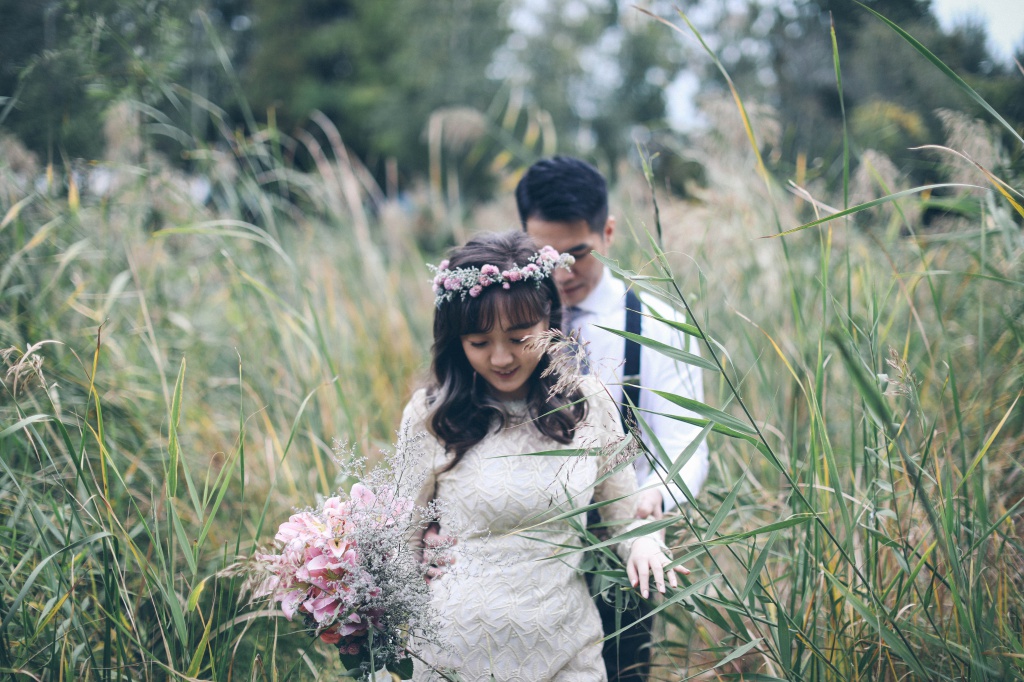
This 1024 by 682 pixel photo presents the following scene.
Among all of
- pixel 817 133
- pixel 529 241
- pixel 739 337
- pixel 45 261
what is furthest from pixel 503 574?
pixel 817 133

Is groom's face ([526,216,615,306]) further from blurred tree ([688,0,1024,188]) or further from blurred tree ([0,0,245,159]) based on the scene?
blurred tree ([0,0,245,159])

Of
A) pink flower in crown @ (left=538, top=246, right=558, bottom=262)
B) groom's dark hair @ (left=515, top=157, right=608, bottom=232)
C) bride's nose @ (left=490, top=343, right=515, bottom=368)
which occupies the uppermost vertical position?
groom's dark hair @ (left=515, top=157, right=608, bottom=232)

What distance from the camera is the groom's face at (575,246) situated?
2135 mm

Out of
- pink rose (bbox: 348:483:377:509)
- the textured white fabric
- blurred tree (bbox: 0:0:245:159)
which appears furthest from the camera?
blurred tree (bbox: 0:0:245:159)

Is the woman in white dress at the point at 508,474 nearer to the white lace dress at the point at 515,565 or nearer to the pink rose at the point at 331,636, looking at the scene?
the white lace dress at the point at 515,565

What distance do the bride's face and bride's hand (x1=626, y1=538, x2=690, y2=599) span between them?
51 centimetres

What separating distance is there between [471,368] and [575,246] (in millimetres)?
591

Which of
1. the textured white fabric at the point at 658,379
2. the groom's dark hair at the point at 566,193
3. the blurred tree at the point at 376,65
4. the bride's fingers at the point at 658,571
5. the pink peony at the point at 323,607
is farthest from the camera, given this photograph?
the blurred tree at the point at 376,65

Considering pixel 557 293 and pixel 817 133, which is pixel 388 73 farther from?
pixel 557 293

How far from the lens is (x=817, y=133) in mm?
6402

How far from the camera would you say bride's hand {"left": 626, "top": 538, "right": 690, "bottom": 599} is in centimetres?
147

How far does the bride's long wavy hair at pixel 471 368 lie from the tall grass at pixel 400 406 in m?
0.33

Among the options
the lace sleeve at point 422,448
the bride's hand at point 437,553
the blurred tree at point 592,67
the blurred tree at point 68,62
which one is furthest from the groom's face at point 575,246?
the blurred tree at point 592,67

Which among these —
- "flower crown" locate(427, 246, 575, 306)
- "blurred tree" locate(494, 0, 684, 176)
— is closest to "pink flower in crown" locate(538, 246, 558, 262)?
"flower crown" locate(427, 246, 575, 306)
